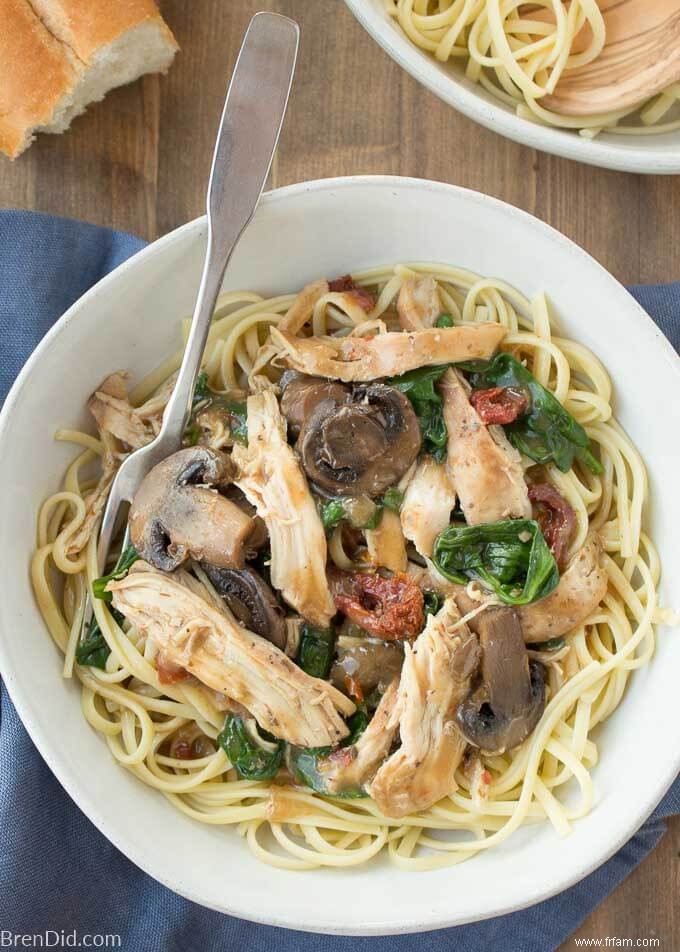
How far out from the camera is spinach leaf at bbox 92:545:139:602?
123 inches

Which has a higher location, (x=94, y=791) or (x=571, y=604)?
(x=571, y=604)

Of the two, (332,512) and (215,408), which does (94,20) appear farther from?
(332,512)

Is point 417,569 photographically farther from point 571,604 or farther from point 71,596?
point 71,596

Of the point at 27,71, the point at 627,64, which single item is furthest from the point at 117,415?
the point at 627,64

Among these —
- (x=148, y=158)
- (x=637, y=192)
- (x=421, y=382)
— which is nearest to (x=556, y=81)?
(x=637, y=192)

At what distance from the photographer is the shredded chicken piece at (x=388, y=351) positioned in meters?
3.03

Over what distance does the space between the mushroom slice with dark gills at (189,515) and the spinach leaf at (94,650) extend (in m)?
0.36

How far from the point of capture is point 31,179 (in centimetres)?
375

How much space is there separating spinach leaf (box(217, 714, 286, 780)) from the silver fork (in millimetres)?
961

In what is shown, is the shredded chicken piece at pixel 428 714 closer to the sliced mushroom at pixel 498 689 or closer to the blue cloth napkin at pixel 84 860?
the sliced mushroom at pixel 498 689

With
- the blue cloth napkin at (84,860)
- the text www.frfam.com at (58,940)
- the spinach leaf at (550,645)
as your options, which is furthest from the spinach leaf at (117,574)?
the spinach leaf at (550,645)

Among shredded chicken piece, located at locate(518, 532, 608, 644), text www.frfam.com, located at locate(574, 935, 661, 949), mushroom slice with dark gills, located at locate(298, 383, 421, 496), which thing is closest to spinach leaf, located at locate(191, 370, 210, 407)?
mushroom slice with dark gills, located at locate(298, 383, 421, 496)

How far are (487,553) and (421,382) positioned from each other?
0.61m

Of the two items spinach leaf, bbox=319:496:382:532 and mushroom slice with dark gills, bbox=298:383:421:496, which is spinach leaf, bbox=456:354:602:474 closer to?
mushroom slice with dark gills, bbox=298:383:421:496
